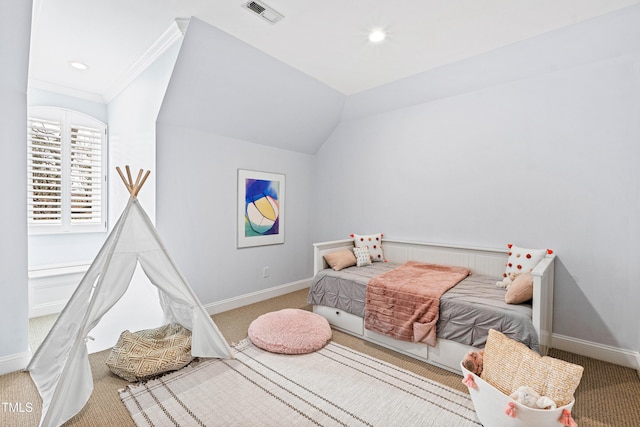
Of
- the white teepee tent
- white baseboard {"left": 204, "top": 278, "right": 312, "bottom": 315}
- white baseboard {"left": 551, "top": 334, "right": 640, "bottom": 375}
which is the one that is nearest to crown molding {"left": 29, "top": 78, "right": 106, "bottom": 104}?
the white teepee tent

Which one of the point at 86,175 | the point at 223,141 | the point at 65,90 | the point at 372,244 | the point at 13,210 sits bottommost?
the point at 372,244

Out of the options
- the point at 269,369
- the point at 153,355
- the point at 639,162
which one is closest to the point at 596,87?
the point at 639,162

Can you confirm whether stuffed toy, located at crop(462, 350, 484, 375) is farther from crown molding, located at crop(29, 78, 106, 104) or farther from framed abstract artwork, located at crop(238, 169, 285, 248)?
crown molding, located at crop(29, 78, 106, 104)

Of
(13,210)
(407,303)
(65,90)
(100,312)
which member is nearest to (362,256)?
(407,303)

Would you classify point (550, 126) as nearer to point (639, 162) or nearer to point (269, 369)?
point (639, 162)

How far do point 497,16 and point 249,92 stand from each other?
2359 millimetres

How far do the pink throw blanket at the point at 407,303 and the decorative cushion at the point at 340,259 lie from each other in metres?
0.51

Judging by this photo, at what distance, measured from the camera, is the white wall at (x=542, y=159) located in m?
2.48

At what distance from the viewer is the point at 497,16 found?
89.9 inches

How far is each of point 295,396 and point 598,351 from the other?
261 centimetres

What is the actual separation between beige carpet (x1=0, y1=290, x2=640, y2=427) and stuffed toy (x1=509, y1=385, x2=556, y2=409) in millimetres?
569

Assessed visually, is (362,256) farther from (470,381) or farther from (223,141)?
(223,141)

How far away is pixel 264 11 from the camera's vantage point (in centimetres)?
227

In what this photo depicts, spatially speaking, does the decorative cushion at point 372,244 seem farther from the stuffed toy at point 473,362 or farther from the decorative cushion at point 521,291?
the stuffed toy at point 473,362
